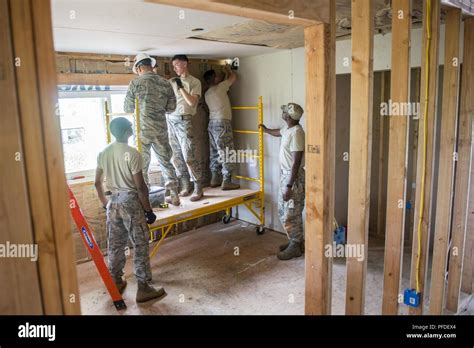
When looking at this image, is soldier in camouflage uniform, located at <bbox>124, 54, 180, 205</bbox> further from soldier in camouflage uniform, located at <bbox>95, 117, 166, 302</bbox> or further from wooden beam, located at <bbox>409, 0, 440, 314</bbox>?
wooden beam, located at <bbox>409, 0, 440, 314</bbox>

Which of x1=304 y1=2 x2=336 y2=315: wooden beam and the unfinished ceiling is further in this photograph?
the unfinished ceiling

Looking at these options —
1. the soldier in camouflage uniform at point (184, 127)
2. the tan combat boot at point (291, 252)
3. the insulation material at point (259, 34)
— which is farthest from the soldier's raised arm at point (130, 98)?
the tan combat boot at point (291, 252)

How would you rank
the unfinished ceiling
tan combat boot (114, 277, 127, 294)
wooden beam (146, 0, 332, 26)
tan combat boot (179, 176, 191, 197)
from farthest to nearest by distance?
tan combat boot (179, 176, 191, 197)
tan combat boot (114, 277, 127, 294)
the unfinished ceiling
wooden beam (146, 0, 332, 26)

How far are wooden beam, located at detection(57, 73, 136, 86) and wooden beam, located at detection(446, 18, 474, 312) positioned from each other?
11.4 feet

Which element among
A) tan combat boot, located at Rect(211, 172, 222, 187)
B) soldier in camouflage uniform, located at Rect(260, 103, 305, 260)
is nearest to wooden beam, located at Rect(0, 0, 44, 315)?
soldier in camouflage uniform, located at Rect(260, 103, 305, 260)

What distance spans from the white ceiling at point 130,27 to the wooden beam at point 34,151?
82cm

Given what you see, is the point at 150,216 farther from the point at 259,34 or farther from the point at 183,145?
the point at 259,34

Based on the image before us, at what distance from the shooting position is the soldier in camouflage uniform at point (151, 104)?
386 cm

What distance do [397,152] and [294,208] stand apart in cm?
228

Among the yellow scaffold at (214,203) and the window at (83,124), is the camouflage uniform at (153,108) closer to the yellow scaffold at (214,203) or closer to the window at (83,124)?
the yellow scaffold at (214,203)

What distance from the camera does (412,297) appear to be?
2.38 meters

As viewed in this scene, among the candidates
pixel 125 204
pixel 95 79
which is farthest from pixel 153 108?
pixel 125 204

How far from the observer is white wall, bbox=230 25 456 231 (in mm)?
4703
